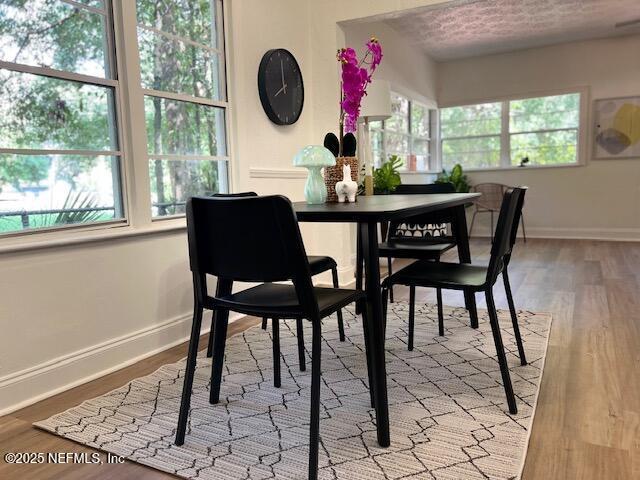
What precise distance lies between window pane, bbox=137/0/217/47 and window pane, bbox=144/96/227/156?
0.38 metres

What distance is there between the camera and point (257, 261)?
4.23ft

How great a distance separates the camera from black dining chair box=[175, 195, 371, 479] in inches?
48.4

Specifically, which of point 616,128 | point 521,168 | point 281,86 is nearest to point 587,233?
point 521,168

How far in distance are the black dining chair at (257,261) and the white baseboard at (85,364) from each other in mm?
747

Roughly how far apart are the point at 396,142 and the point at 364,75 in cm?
342

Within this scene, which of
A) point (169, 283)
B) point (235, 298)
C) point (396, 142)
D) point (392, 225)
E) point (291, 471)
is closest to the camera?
point (291, 471)

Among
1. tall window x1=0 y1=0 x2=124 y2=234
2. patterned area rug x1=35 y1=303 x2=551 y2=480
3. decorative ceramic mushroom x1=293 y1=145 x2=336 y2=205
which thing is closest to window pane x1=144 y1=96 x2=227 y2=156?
tall window x1=0 y1=0 x2=124 y2=234

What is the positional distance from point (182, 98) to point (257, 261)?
158 cm

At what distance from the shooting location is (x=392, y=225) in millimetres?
2984

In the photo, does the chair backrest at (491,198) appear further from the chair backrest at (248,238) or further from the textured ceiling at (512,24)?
the chair backrest at (248,238)

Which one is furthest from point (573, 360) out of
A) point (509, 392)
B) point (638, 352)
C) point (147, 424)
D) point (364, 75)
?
point (147, 424)

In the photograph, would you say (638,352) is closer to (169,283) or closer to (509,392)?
(509,392)

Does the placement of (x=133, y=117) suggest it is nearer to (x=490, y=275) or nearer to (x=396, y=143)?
(x=490, y=275)

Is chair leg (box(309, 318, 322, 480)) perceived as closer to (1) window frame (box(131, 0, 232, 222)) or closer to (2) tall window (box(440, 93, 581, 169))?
(1) window frame (box(131, 0, 232, 222))
